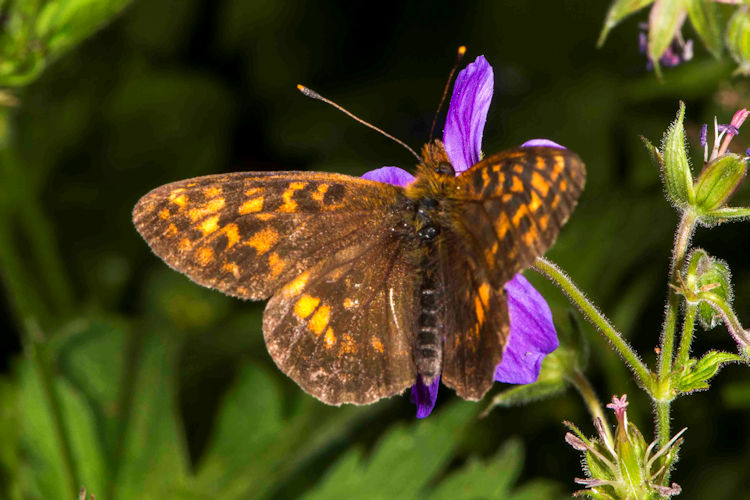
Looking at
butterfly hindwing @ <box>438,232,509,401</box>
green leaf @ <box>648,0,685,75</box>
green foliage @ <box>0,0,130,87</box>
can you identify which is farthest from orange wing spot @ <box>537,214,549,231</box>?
green foliage @ <box>0,0,130,87</box>

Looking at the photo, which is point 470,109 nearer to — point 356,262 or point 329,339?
point 356,262

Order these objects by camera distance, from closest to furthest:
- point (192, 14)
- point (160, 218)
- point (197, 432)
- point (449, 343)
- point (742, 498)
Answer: point (449, 343) → point (160, 218) → point (742, 498) → point (197, 432) → point (192, 14)

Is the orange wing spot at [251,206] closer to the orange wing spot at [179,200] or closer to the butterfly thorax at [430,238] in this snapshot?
the orange wing spot at [179,200]

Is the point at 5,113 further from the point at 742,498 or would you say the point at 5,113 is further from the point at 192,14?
the point at 742,498

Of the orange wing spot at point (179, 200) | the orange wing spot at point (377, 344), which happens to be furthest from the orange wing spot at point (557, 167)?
the orange wing spot at point (179, 200)

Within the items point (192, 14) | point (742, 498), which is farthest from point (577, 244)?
point (192, 14)

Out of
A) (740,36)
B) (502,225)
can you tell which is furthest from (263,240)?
(740,36)

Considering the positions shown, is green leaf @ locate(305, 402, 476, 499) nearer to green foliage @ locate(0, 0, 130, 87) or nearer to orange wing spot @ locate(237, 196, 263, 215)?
orange wing spot @ locate(237, 196, 263, 215)
